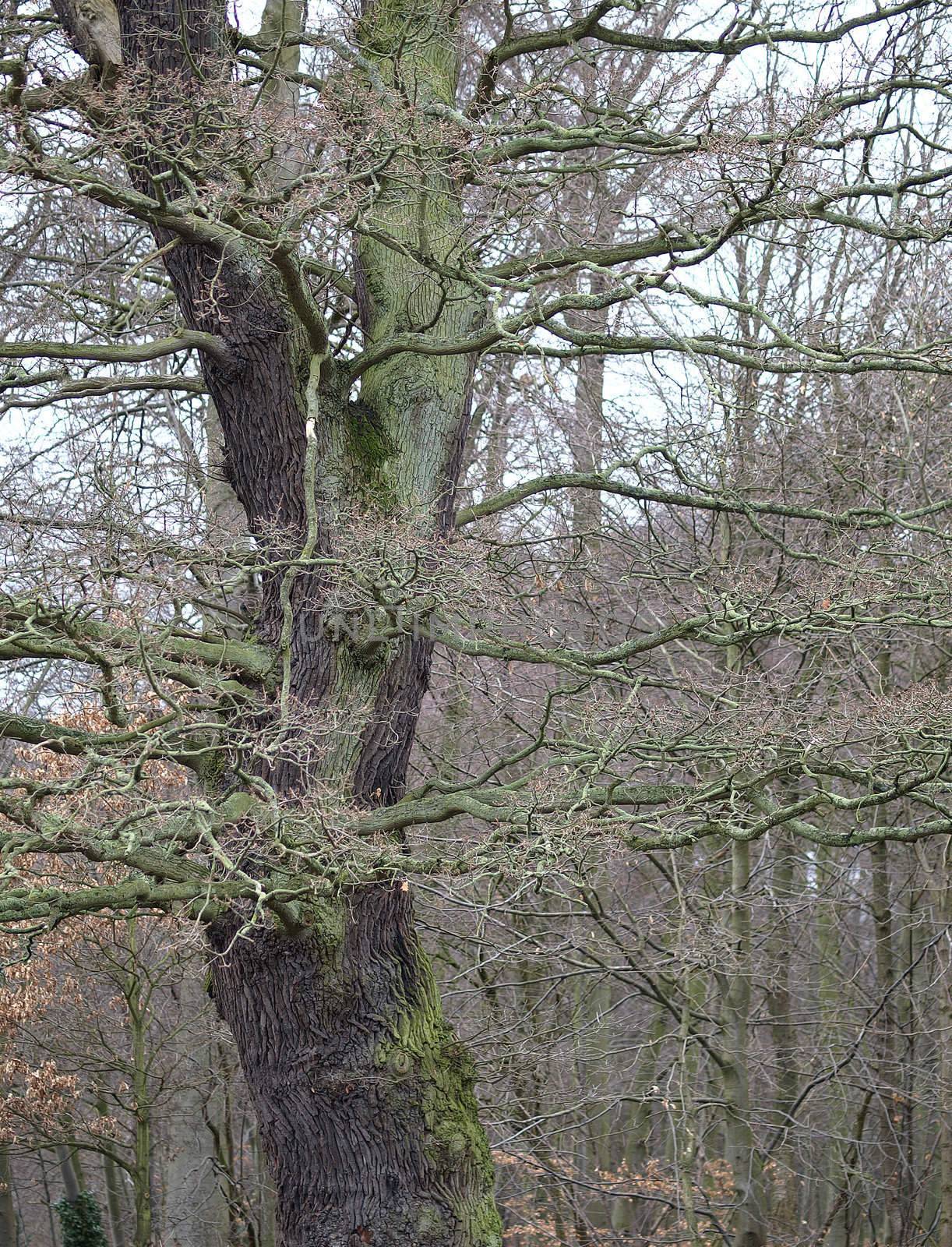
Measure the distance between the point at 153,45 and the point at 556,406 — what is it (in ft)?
18.9

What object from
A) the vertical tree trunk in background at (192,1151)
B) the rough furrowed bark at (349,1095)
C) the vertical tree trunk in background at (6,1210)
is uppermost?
the rough furrowed bark at (349,1095)

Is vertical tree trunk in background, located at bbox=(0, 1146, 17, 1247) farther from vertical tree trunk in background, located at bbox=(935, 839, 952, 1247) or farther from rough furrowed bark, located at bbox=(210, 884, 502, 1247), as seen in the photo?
rough furrowed bark, located at bbox=(210, 884, 502, 1247)

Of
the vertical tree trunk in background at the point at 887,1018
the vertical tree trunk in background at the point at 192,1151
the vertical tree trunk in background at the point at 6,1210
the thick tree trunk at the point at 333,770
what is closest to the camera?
the thick tree trunk at the point at 333,770

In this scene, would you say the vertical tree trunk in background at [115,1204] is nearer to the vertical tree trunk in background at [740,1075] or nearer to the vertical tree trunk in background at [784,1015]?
the vertical tree trunk in background at [784,1015]

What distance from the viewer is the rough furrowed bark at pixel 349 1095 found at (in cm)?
607

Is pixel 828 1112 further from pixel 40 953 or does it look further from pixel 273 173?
pixel 273 173

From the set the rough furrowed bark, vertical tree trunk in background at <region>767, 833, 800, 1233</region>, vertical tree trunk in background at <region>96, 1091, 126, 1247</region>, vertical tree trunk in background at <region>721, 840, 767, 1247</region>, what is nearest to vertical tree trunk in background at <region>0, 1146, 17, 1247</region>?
vertical tree trunk in background at <region>96, 1091, 126, 1247</region>

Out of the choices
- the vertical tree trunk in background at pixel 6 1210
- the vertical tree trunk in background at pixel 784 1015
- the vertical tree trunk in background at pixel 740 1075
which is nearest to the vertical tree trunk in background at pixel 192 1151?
the vertical tree trunk in background at pixel 740 1075

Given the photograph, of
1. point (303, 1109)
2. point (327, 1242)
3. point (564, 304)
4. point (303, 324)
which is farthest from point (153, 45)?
point (327, 1242)

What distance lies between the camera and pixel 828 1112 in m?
12.3

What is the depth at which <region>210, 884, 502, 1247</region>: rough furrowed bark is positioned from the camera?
6074mm

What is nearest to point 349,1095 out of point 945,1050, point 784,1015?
point 945,1050

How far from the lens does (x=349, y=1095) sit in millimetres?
6078

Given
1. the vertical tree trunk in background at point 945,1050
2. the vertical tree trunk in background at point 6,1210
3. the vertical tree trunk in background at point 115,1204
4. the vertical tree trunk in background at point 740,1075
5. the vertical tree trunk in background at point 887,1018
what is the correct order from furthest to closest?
the vertical tree trunk in background at point 6,1210
the vertical tree trunk in background at point 115,1204
the vertical tree trunk in background at point 887,1018
the vertical tree trunk in background at point 945,1050
the vertical tree trunk in background at point 740,1075
